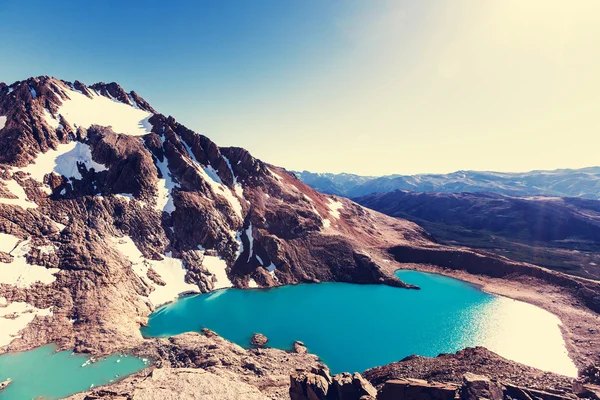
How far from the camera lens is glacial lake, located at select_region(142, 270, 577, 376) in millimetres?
52844

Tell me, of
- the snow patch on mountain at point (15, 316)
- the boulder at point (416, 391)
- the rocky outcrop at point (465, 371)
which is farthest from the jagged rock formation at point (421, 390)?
the snow patch on mountain at point (15, 316)

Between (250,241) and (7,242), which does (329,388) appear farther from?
(250,241)

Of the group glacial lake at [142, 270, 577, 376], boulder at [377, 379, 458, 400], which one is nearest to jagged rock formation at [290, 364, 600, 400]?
boulder at [377, 379, 458, 400]

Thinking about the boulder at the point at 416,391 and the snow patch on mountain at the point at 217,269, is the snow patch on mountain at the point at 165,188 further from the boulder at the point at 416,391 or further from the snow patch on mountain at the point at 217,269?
the boulder at the point at 416,391

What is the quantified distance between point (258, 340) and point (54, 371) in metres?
30.0

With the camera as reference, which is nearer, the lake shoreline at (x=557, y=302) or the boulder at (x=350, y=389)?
the boulder at (x=350, y=389)

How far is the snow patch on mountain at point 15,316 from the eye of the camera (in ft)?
161

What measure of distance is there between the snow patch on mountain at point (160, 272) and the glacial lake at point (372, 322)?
3.36 m

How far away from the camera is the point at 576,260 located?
123000mm

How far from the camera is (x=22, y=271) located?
58594 mm

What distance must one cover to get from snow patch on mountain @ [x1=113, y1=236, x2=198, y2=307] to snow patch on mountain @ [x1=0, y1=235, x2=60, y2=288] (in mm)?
16892

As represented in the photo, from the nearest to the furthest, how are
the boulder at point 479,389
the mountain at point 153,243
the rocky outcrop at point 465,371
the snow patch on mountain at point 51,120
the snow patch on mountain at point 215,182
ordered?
the boulder at point 479,389
the rocky outcrop at point 465,371
the mountain at point 153,243
the snow patch on mountain at point 51,120
the snow patch on mountain at point 215,182

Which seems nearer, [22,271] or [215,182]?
[22,271]

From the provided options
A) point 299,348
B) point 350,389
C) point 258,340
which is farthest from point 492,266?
point 350,389
